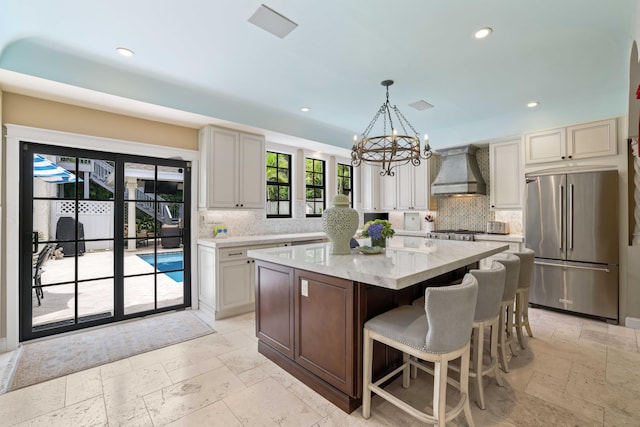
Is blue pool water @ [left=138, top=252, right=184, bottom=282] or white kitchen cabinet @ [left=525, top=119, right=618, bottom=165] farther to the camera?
blue pool water @ [left=138, top=252, right=184, bottom=282]

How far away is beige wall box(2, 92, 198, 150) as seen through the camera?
2955 millimetres

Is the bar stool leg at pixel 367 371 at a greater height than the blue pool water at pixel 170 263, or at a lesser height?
lesser

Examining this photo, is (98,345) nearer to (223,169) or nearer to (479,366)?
(223,169)

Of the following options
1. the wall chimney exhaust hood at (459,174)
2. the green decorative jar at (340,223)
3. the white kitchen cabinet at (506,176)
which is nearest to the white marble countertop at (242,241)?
the green decorative jar at (340,223)

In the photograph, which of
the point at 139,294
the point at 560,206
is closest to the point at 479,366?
the point at 560,206

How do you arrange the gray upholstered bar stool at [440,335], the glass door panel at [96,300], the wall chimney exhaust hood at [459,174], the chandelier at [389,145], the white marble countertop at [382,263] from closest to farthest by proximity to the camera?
the gray upholstered bar stool at [440,335], the white marble countertop at [382,263], the chandelier at [389,145], the glass door panel at [96,300], the wall chimney exhaust hood at [459,174]

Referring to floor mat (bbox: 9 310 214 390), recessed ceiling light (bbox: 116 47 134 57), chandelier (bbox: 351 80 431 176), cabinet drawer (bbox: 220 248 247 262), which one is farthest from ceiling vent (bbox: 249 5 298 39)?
floor mat (bbox: 9 310 214 390)

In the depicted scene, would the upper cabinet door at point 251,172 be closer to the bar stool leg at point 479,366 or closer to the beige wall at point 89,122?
the beige wall at point 89,122

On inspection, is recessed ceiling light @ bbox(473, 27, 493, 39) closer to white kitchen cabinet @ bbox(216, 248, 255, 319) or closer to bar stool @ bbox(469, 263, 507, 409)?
bar stool @ bbox(469, 263, 507, 409)

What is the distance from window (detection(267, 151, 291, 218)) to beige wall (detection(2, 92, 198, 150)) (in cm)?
137

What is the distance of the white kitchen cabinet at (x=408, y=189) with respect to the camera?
5.59 meters

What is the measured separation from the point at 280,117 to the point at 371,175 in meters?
2.55

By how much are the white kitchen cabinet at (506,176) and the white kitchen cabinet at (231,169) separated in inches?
143

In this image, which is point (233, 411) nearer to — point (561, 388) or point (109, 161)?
point (561, 388)
